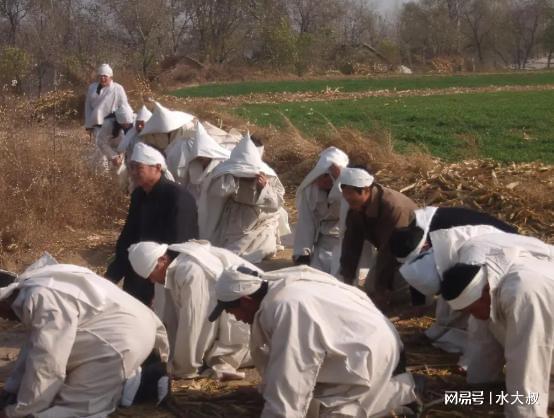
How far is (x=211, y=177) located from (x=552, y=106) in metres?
18.3

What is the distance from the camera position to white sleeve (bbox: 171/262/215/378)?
219 inches

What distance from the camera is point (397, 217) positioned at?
22.5 feet

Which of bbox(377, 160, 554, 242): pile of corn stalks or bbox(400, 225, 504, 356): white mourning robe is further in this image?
bbox(377, 160, 554, 242): pile of corn stalks

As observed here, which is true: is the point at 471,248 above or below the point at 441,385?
above

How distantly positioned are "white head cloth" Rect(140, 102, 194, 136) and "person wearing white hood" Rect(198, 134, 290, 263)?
1.46m

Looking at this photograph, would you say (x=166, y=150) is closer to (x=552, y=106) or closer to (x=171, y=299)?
(x=171, y=299)

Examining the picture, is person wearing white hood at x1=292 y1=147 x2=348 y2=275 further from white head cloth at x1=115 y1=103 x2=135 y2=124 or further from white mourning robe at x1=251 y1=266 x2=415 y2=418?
white head cloth at x1=115 y1=103 x2=135 y2=124

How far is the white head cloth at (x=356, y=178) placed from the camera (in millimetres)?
6754

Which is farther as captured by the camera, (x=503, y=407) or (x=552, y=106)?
(x=552, y=106)

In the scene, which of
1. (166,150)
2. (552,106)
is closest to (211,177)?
(166,150)

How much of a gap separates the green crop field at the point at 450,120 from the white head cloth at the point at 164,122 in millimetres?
4378

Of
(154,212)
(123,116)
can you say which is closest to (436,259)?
(154,212)

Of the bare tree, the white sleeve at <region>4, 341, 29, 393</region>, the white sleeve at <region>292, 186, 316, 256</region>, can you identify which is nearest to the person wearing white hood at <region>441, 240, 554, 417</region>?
the white sleeve at <region>4, 341, 29, 393</region>

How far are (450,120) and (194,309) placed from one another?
54.5 ft
